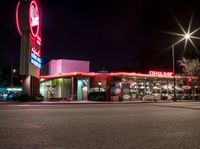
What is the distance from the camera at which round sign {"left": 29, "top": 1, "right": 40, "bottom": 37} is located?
153 feet

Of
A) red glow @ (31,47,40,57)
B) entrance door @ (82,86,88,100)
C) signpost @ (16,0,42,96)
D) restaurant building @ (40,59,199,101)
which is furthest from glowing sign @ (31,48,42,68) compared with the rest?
entrance door @ (82,86,88,100)

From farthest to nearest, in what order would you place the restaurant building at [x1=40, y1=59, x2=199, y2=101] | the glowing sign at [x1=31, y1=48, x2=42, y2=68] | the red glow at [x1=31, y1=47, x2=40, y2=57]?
1. the restaurant building at [x1=40, y1=59, x2=199, y2=101]
2. the red glow at [x1=31, y1=47, x2=40, y2=57]
3. the glowing sign at [x1=31, y1=48, x2=42, y2=68]

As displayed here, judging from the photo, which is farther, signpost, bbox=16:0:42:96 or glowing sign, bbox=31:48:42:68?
glowing sign, bbox=31:48:42:68

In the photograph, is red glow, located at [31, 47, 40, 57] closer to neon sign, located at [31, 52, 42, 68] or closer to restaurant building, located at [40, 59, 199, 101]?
neon sign, located at [31, 52, 42, 68]

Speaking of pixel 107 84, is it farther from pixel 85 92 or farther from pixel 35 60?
pixel 35 60

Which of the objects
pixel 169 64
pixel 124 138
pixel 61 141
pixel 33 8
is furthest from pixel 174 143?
pixel 169 64

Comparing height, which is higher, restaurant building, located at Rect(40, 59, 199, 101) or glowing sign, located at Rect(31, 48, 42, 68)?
glowing sign, located at Rect(31, 48, 42, 68)

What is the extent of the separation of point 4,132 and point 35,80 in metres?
39.8

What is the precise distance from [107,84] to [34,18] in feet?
55.0

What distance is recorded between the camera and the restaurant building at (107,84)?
2163 inches

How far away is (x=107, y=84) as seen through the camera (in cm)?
5591

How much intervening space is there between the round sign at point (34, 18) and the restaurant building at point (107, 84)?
394 inches

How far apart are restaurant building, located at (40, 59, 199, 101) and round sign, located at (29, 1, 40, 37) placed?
10.0 metres

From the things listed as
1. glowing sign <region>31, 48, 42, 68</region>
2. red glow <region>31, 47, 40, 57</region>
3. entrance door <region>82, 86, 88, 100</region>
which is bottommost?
entrance door <region>82, 86, 88, 100</region>
